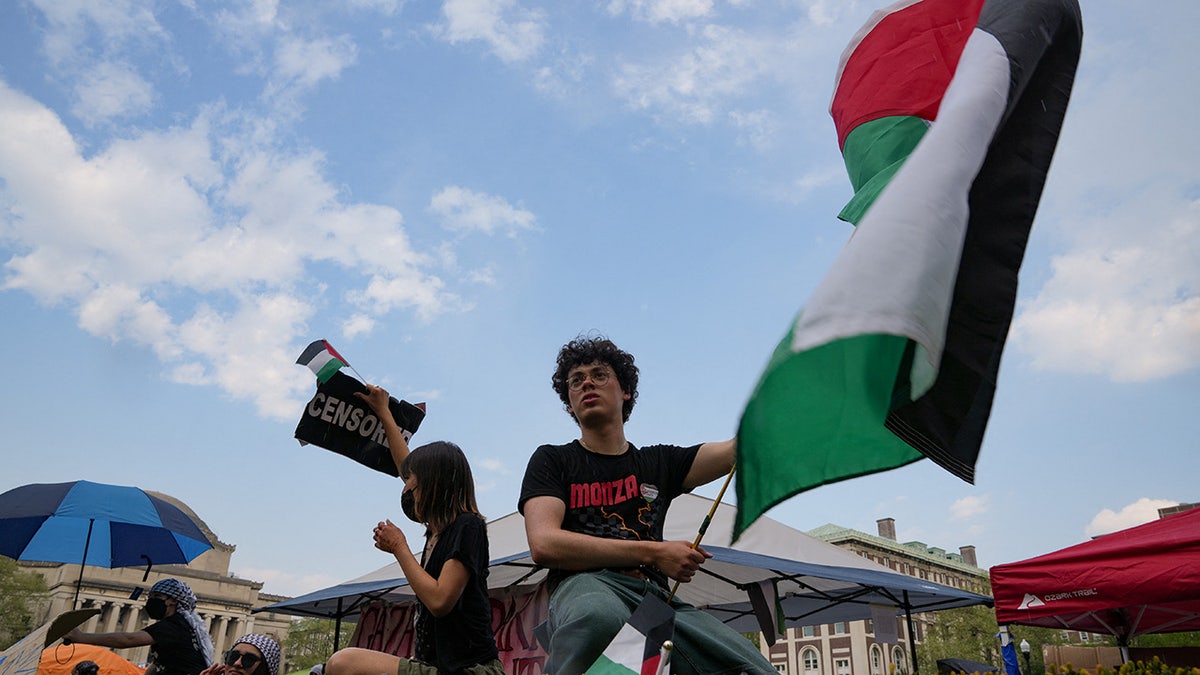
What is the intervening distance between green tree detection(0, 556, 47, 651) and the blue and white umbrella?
52.8 m

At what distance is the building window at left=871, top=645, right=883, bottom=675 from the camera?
74.8 m

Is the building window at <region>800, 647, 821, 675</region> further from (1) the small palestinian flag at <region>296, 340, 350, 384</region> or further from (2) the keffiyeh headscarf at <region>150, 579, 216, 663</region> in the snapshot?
(1) the small palestinian flag at <region>296, 340, 350, 384</region>

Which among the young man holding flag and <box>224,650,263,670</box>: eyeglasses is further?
<box>224,650,263,670</box>: eyeglasses

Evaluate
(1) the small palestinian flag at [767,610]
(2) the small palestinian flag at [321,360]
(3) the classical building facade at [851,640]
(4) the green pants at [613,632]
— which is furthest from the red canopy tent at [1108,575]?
(3) the classical building facade at [851,640]

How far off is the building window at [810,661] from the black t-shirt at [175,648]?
82.1m

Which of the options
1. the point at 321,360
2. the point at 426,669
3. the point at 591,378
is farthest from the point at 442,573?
the point at 321,360

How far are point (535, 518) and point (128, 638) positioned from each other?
430 cm

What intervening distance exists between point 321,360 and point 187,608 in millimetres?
2690

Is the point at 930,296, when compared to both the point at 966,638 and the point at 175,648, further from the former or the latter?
the point at 966,638

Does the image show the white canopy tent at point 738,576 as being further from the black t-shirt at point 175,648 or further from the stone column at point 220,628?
the stone column at point 220,628

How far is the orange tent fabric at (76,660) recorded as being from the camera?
7.08 metres

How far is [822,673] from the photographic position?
76438mm

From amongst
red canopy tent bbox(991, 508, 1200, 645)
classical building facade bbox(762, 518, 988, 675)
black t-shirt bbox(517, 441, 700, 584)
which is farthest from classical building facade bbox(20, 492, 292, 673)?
black t-shirt bbox(517, 441, 700, 584)

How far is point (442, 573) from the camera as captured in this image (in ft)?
9.57
